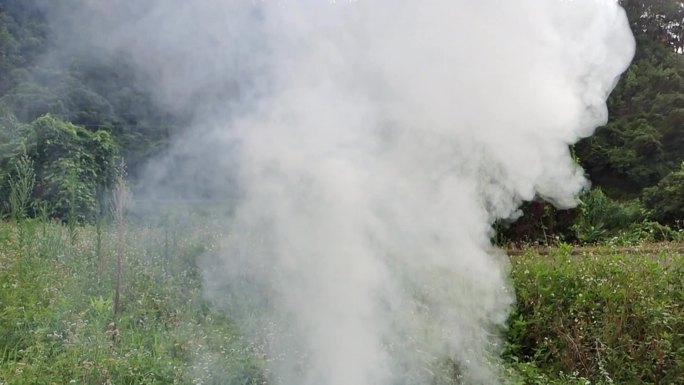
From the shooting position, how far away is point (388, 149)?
11.8ft

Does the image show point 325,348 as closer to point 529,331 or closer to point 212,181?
point 212,181

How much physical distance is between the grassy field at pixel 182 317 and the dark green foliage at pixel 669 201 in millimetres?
6041

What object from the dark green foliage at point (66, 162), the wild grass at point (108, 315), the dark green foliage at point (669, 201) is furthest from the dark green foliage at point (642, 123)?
the wild grass at point (108, 315)

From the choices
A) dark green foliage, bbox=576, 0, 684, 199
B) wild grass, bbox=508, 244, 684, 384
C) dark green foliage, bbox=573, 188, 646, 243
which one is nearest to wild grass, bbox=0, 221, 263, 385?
wild grass, bbox=508, 244, 684, 384

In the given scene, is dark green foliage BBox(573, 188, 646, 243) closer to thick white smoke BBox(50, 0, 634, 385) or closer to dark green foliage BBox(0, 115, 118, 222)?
thick white smoke BBox(50, 0, 634, 385)

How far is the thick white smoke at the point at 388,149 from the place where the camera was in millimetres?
3430

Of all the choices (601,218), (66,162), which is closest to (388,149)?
(66,162)

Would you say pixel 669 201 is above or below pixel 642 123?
below

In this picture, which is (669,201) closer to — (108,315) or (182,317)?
(182,317)

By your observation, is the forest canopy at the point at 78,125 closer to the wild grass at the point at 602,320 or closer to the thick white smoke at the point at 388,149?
the thick white smoke at the point at 388,149

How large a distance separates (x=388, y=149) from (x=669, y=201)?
362 inches

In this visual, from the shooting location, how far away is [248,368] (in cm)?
363

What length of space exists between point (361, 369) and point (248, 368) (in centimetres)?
69

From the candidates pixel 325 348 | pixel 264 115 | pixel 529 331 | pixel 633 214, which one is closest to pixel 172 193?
pixel 264 115
